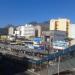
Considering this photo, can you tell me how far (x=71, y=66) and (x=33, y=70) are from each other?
25.0ft

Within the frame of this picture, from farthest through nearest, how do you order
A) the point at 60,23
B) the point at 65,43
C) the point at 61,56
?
the point at 60,23 < the point at 65,43 < the point at 61,56

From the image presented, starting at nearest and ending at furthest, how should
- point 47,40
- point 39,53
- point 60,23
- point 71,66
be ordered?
point 71,66
point 39,53
point 47,40
point 60,23

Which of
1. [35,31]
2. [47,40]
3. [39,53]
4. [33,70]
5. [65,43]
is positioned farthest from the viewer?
[35,31]

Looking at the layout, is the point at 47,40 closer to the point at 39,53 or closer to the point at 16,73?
the point at 39,53

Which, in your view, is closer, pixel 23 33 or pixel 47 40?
pixel 47 40

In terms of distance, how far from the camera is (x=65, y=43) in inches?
3216

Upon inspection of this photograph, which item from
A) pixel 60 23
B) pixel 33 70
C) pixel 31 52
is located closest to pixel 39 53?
pixel 31 52

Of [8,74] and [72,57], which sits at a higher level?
[72,57]

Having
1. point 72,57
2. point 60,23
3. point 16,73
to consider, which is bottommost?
point 16,73

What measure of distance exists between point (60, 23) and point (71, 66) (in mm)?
90811

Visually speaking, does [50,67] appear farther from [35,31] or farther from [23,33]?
[23,33]

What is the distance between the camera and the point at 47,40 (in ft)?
313

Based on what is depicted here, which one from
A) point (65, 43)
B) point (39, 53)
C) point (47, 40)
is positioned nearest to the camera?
point (39, 53)

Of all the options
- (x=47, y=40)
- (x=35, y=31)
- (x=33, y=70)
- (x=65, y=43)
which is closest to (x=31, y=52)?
(x=65, y=43)
